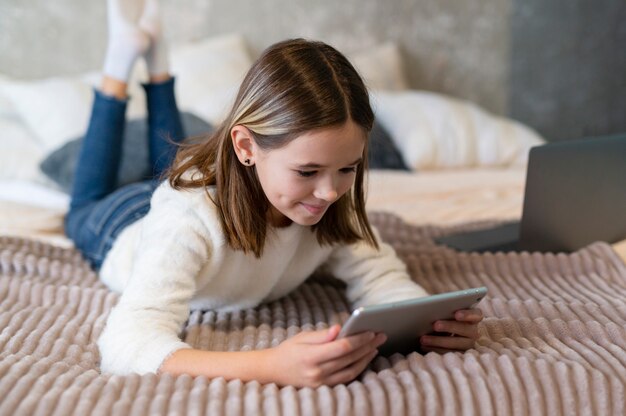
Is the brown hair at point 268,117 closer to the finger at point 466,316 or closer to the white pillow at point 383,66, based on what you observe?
the finger at point 466,316

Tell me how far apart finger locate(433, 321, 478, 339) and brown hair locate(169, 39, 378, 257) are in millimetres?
270

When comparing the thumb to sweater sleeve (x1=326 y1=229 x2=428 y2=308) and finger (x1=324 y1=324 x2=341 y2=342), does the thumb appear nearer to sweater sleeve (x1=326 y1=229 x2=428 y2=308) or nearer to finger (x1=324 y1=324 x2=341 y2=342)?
finger (x1=324 y1=324 x2=341 y2=342)

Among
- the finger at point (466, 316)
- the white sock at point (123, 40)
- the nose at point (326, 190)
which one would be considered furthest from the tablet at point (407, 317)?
Result: the white sock at point (123, 40)

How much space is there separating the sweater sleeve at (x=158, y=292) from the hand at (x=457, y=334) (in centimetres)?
31

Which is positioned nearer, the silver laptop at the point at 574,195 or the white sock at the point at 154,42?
the silver laptop at the point at 574,195

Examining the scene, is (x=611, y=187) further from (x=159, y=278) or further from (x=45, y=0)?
(x=45, y=0)

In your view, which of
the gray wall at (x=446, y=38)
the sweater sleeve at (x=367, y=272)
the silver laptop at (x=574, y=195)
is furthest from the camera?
the gray wall at (x=446, y=38)

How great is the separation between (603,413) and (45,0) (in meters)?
2.17

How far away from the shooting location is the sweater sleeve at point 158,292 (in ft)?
3.21

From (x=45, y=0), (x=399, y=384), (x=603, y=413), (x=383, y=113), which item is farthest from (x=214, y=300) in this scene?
(x=45, y=0)

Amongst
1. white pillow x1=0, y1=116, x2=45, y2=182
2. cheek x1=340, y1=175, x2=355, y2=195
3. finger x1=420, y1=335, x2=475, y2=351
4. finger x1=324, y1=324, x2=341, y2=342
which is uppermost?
cheek x1=340, y1=175, x2=355, y2=195

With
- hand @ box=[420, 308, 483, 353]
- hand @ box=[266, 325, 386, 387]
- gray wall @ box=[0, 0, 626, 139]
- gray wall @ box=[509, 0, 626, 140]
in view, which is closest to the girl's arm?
hand @ box=[266, 325, 386, 387]

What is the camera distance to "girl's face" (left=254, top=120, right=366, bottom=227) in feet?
3.32

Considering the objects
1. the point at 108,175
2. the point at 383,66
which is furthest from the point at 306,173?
the point at 383,66
